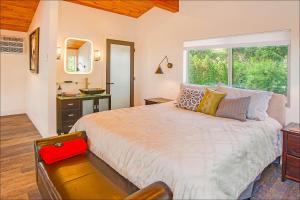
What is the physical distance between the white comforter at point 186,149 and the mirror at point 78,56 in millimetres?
2219

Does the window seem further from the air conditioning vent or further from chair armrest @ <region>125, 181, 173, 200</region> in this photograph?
the air conditioning vent

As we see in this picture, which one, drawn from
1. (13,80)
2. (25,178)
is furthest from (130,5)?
(25,178)

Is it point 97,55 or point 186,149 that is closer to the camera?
point 186,149

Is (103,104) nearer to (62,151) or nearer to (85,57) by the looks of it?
(85,57)

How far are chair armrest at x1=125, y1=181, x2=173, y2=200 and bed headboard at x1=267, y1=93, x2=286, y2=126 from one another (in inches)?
87.3

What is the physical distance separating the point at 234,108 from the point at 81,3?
371cm

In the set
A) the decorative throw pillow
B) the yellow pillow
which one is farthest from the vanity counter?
the decorative throw pillow

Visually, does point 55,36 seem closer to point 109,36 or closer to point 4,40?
point 109,36

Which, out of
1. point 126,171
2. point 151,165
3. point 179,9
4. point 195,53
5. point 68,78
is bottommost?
point 126,171

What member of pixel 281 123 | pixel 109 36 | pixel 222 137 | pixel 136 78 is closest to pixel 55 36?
pixel 109 36

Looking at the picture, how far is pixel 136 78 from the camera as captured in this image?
5.60 m

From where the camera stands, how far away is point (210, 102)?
3031 mm

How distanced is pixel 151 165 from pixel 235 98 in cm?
181

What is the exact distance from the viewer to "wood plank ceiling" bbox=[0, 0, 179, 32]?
13.9 ft
